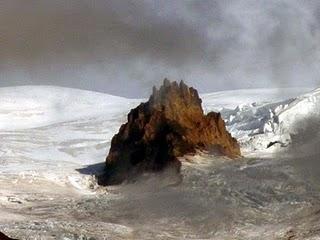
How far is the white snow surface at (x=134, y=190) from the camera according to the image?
37.5 meters

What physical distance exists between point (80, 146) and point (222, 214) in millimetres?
26243

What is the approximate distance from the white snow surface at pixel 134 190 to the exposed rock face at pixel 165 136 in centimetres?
128

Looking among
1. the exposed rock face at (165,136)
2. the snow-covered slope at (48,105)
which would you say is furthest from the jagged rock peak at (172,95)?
the snow-covered slope at (48,105)

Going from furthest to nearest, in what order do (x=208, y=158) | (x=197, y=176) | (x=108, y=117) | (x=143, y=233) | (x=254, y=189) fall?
(x=108, y=117)
(x=208, y=158)
(x=197, y=176)
(x=254, y=189)
(x=143, y=233)

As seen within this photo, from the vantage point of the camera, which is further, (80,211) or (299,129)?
(299,129)

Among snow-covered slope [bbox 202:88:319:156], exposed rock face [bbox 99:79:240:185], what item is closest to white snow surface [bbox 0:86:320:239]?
snow-covered slope [bbox 202:88:319:156]

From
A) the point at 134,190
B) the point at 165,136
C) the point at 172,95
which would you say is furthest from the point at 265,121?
the point at 134,190

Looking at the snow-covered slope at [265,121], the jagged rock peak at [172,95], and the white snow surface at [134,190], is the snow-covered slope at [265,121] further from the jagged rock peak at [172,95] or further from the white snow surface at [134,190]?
the jagged rock peak at [172,95]

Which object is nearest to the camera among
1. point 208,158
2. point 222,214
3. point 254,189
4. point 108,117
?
point 222,214

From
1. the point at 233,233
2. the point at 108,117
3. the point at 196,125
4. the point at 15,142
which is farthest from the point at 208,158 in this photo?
the point at 108,117

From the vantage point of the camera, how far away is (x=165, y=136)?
52156 millimetres

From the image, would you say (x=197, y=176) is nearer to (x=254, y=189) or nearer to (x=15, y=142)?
(x=254, y=189)

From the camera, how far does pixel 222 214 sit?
39.8 m

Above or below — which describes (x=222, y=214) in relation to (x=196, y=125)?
below
